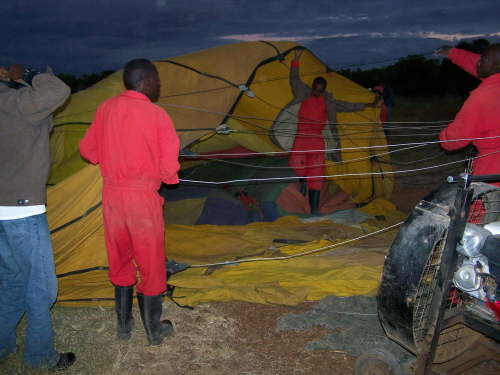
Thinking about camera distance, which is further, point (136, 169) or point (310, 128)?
point (310, 128)

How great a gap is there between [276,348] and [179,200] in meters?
2.96

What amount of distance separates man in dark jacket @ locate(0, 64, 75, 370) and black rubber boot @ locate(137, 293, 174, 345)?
0.52m

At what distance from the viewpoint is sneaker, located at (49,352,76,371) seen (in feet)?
9.21

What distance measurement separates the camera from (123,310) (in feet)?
10.2

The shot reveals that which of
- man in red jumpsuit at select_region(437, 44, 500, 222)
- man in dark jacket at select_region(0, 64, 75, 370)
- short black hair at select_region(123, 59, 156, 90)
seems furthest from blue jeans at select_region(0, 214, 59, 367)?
man in red jumpsuit at select_region(437, 44, 500, 222)

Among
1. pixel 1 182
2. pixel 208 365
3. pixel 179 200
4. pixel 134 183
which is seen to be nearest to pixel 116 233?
pixel 134 183

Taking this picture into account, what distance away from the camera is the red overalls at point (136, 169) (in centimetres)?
265

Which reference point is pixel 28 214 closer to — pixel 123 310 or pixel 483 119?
pixel 123 310

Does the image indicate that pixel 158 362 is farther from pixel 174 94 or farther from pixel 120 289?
pixel 174 94

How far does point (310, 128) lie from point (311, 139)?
0.14 metres

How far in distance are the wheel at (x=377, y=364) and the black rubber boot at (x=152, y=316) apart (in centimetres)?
127

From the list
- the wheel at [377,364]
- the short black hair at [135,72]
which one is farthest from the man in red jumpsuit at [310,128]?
the wheel at [377,364]

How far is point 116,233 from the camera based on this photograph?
280 cm

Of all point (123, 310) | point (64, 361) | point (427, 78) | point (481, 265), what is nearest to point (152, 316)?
point (123, 310)
